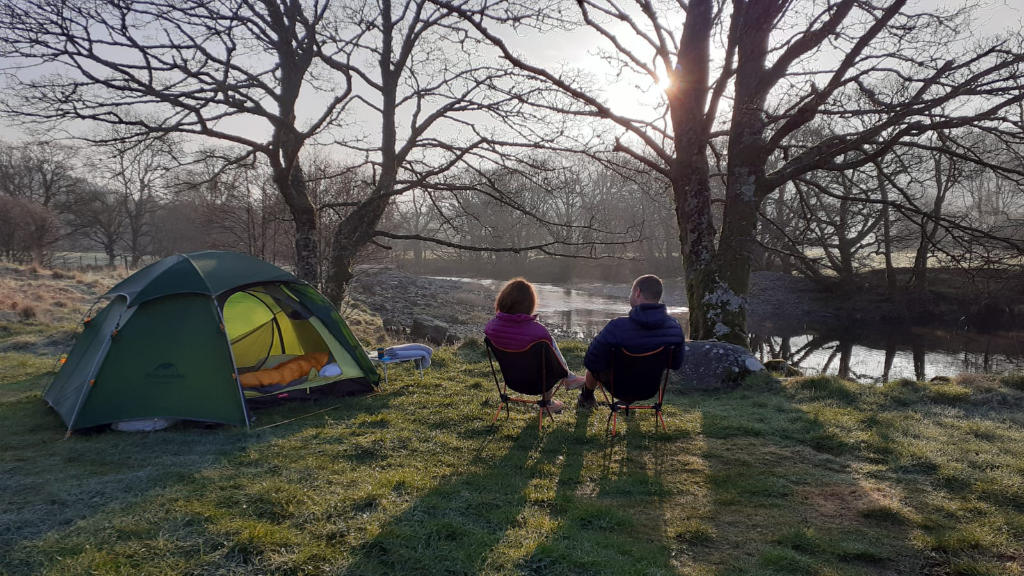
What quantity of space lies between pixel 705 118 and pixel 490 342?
5.03 m

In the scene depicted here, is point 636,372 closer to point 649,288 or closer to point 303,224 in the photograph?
point 649,288

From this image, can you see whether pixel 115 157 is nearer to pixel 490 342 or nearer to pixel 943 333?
pixel 490 342

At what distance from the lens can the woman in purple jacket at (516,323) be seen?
4531 mm

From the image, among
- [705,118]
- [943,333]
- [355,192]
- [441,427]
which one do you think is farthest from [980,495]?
[943,333]

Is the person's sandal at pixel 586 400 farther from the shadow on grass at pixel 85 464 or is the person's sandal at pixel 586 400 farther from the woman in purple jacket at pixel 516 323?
the shadow on grass at pixel 85 464

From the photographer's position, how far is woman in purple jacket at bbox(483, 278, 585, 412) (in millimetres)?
4531

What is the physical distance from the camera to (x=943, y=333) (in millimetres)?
16750

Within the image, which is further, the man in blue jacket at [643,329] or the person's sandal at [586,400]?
the person's sandal at [586,400]

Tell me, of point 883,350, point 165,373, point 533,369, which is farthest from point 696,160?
point 883,350

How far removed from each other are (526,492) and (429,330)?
1402cm

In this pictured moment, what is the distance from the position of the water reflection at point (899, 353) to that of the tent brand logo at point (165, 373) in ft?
37.1

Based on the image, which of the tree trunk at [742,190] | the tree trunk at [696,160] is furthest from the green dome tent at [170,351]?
the tree trunk at [742,190]

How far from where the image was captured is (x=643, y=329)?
430 centimetres

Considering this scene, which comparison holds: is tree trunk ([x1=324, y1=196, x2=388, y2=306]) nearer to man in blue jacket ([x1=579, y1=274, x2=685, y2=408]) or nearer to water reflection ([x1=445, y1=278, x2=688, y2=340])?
water reflection ([x1=445, y1=278, x2=688, y2=340])
